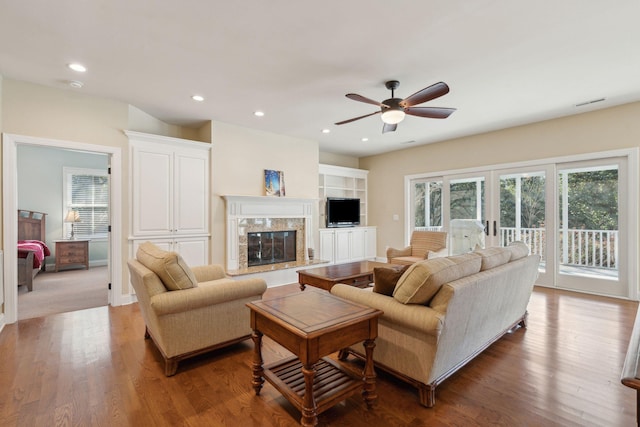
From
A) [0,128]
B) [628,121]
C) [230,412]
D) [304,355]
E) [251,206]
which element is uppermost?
[628,121]

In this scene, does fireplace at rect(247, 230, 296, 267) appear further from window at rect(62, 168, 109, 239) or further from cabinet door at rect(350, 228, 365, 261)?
window at rect(62, 168, 109, 239)

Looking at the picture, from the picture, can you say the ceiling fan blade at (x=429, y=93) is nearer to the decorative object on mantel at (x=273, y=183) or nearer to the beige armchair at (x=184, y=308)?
the beige armchair at (x=184, y=308)

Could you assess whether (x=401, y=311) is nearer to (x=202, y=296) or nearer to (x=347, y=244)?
(x=202, y=296)

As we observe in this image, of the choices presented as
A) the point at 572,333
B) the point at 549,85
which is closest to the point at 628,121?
the point at 549,85

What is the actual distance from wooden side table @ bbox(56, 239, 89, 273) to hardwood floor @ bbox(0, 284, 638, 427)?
382 cm

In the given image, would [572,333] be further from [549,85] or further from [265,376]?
[265,376]

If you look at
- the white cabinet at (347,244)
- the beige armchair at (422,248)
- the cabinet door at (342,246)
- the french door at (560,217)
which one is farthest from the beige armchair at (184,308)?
the french door at (560,217)

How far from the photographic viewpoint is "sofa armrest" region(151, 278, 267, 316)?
7.25ft

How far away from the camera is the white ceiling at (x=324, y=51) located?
2.23 meters

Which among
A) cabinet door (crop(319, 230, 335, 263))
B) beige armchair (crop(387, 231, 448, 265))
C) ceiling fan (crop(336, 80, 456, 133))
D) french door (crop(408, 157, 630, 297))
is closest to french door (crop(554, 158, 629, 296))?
french door (crop(408, 157, 630, 297))

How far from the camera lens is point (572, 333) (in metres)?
3.01

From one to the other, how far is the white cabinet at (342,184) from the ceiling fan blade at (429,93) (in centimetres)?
363

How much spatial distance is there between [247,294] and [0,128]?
3252mm

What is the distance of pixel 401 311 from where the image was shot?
192 centimetres
